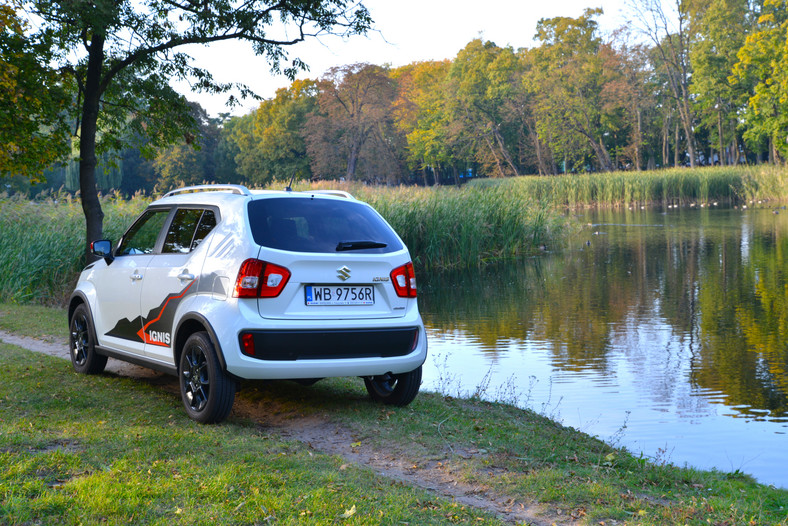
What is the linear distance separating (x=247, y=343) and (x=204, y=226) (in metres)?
1.26

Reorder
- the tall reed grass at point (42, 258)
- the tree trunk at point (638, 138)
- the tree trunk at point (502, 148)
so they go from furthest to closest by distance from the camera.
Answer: the tree trunk at point (502, 148) < the tree trunk at point (638, 138) < the tall reed grass at point (42, 258)

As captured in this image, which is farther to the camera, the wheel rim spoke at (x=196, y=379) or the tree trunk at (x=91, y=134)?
the tree trunk at (x=91, y=134)

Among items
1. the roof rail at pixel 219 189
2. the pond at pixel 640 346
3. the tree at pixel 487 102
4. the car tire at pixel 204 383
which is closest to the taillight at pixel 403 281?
the roof rail at pixel 219 189

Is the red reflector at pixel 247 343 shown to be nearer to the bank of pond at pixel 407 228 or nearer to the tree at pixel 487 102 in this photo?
the bank of pond at pixel 407 228

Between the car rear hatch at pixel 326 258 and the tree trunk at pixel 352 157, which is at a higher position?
the tree trunk at pixel 352 157

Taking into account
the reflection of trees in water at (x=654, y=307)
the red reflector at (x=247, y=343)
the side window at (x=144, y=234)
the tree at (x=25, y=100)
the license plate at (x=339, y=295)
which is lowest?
the reflection of trees in water at (x=654, y=307)

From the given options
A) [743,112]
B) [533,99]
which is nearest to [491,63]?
[533,99]

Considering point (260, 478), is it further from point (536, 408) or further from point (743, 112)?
point (743, 112)

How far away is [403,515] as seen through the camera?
13.5ft

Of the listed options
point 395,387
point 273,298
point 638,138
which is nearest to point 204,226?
point 273,298

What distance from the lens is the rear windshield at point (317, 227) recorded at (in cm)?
597

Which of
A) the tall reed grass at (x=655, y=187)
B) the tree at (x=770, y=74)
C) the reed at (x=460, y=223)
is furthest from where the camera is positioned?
the tree at (x=770, y=74)

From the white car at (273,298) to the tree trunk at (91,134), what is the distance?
7469 millimetres

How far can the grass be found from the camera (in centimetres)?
412
